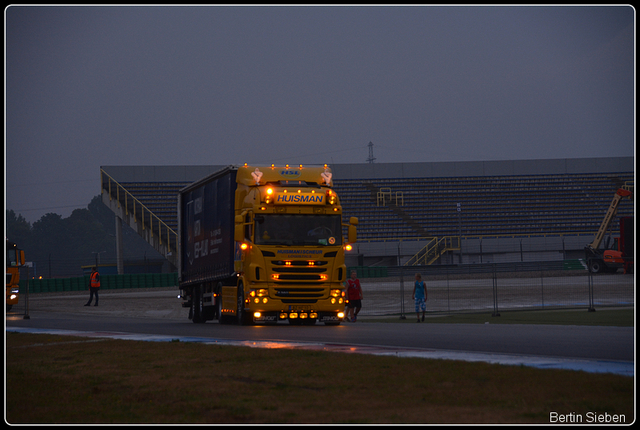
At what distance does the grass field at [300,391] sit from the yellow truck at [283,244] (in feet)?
25.4

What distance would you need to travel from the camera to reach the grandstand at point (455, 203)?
5953 centimetres

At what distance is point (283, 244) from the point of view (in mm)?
19656

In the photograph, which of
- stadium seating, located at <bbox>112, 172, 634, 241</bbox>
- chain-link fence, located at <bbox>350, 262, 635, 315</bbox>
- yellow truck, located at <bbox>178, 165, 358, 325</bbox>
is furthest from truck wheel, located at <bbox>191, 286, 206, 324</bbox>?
stadium seating, located at <bbox>112, 172, 634, 241</bbox>

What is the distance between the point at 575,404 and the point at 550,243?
54360 mm

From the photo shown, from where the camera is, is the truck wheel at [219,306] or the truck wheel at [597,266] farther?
the truck wheel at [597,266]

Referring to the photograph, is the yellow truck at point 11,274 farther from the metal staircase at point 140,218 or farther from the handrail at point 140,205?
the handrail at point 140,205

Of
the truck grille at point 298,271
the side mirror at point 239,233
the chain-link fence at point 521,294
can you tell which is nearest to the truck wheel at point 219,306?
the side mirror at point 239,233

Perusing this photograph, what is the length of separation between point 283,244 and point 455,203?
4843cm

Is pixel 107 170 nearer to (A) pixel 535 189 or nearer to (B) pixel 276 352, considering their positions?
(A) pixel 535 189

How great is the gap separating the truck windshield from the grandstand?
121ft

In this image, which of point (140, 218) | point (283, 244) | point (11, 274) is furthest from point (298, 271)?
point (140, 218)

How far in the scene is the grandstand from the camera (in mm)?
59531

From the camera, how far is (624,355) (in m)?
10.8

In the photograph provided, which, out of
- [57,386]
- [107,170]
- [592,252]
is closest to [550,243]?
[592,252]
